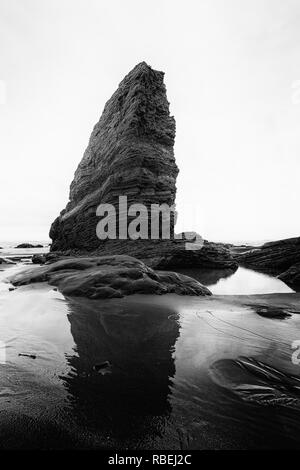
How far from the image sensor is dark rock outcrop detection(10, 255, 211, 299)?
8.84 meters

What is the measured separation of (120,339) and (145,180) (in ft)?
65.3

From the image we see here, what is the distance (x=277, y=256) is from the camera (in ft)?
75.9

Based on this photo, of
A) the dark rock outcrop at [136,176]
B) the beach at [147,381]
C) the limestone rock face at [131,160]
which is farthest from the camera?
the limestone rock face at [131,160]

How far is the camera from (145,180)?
23531 mm

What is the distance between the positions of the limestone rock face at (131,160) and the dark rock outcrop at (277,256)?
1052 cm

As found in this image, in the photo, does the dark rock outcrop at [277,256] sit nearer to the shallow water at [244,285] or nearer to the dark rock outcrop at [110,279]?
the shallow water at [244,285]

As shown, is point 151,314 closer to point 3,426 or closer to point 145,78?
point 3,426

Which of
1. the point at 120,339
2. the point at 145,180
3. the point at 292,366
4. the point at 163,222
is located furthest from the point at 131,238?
the point at 292,366

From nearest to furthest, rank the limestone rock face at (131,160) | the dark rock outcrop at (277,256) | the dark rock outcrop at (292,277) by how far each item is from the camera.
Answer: the dark rock outcrop at (292,277)
the dark rock outcrop at (277,256)
the limestone rock face at (131,160)

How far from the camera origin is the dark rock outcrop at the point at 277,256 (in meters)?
21.9

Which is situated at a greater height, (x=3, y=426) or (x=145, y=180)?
(x=145, y=180)

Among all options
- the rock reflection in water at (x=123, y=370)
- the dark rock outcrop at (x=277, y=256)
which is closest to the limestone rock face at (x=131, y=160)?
the dark rock outcrop at (x=277, y=256)

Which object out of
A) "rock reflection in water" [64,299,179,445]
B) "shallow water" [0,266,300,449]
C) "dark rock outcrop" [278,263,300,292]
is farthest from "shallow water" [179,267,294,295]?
"rock reflection in water" [64,299,179,445]

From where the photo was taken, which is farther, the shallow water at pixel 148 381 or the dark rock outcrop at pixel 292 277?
the dark rock outcrop at pixel 292 277
